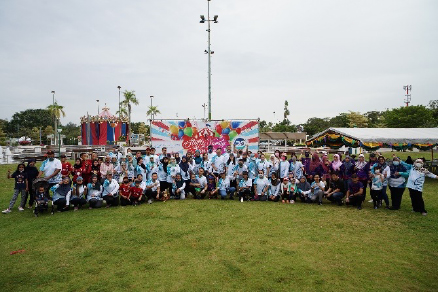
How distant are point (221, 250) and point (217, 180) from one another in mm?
5050

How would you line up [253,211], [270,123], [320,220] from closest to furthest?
[320,220] → [253,211] → [270,123]

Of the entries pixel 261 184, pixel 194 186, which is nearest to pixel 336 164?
pixel 261 184

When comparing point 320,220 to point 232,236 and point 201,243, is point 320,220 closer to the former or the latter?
point 232,236

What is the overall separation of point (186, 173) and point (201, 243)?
15.3ft

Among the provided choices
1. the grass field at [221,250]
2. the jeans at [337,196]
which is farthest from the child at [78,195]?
the jeans at [337,196]

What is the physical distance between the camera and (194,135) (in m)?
13.0

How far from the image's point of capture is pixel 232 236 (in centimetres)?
602

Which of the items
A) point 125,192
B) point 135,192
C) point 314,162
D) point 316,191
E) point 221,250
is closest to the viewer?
point 221,250

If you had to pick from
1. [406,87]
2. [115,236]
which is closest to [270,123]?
[406,87]

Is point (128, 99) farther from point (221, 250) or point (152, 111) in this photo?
point (221, 250)

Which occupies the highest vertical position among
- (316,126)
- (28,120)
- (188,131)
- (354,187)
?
(28,120)

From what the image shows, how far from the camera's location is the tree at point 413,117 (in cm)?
4500

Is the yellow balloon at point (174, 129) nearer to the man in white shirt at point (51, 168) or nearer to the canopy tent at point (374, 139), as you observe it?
the man in white shirt at point (51, 168)

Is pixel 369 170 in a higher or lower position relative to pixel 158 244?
higher
